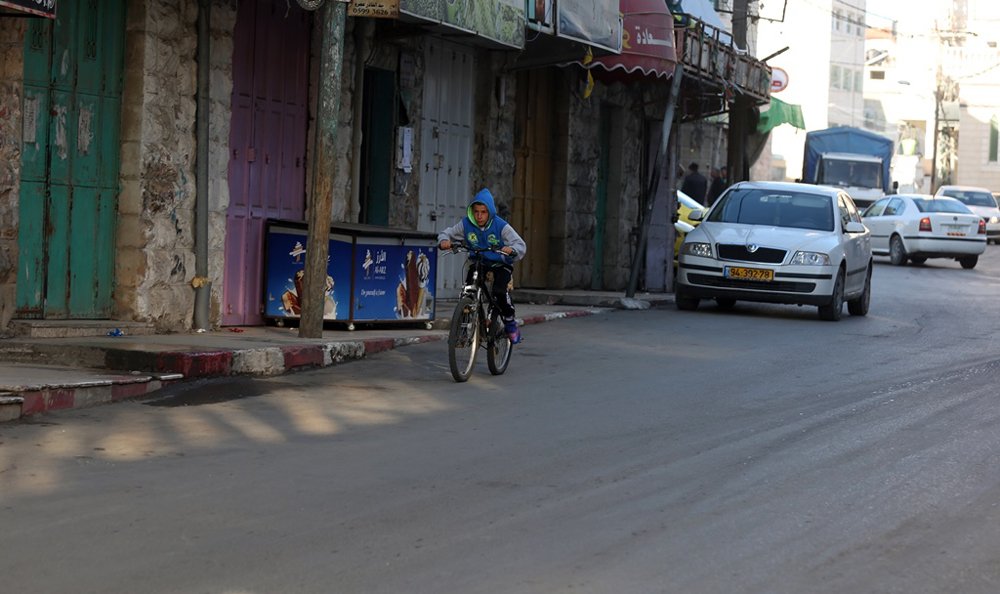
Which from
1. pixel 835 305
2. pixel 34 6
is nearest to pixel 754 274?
pixel 835 305

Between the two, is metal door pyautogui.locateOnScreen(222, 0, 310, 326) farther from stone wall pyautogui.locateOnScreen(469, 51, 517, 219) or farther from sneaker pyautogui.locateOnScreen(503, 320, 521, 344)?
stone wall pyautogui.locateOnScreen(469, 51, 517, 219)

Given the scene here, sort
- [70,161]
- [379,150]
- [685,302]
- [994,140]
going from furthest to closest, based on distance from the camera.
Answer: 1. [994,140]
2. [685,302]
3. [379,150]
4. [70,161]

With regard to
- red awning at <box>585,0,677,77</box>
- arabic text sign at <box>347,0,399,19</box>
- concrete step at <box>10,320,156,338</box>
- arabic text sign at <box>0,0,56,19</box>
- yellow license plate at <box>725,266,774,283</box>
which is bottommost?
concrete step at <box>10,320,156,338</box>

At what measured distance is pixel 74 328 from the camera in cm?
1182

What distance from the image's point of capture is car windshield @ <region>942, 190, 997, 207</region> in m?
45.4

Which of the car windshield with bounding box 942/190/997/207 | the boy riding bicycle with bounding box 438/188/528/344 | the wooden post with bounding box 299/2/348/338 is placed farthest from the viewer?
the car windshield with bounding box 942/190/997/207

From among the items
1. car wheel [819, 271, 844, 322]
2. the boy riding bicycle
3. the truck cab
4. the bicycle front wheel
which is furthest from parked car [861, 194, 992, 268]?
the bicycle front wheel

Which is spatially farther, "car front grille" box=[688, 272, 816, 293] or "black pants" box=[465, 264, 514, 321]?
"car front grille" box=[688, 272, 816, 293]

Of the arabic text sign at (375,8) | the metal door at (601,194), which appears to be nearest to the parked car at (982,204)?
the metal door at (601,194)

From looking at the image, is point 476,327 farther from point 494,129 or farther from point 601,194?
point 601,194

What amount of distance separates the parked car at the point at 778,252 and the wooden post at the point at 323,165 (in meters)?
7.24

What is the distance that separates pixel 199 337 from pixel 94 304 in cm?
93

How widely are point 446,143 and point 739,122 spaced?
1267 cm

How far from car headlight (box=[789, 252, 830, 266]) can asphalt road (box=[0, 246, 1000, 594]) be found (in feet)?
18.0
